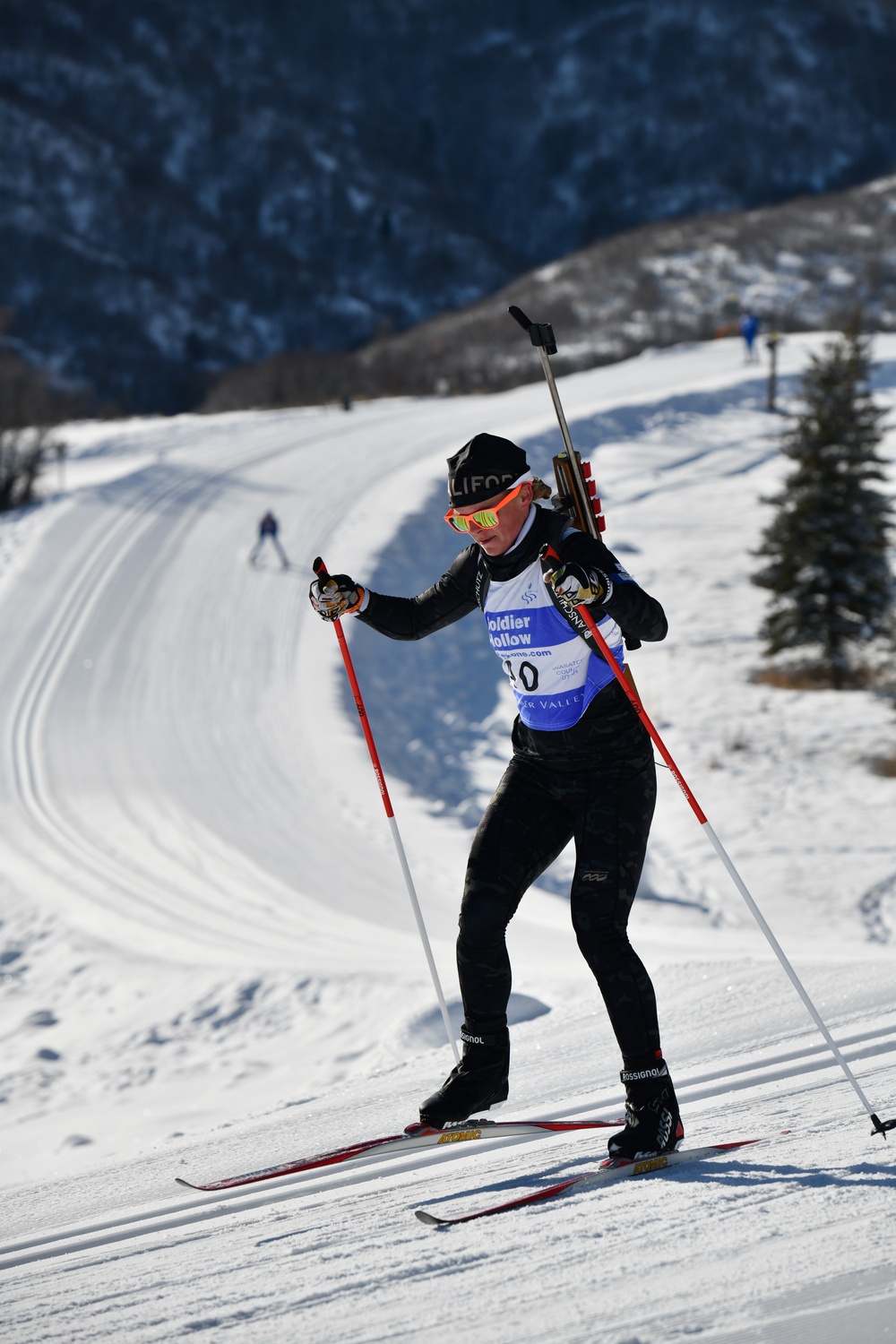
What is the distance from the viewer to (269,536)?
65.4ft

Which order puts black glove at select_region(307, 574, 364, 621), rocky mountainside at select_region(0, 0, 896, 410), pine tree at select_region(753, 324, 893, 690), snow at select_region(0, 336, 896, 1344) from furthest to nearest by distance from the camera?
rocky mountainside at select_region(0, 0, 896, 410) < pine tree at select_region(753, 324, 893, 690) < black glove at select_region(307, 574, 364, 621) < snow at select_region(0, 336, 896, 1344)

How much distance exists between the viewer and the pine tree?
1546cm

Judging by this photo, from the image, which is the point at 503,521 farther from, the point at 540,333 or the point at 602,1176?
the point at 602,1176

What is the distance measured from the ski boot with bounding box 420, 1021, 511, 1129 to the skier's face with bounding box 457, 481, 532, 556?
1.55m

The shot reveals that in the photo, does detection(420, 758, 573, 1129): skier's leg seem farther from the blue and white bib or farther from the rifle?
the rifle

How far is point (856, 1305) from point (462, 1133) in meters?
1.51

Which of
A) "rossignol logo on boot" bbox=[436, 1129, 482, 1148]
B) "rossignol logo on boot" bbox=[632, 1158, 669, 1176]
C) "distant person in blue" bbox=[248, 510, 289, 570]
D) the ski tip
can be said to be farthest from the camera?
"distant person in blue" bbox=[248, 510, 289, 570]

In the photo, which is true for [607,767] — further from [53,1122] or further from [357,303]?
[357,303]

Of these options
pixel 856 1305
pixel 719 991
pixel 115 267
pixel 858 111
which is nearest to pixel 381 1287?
pixel 856 1305

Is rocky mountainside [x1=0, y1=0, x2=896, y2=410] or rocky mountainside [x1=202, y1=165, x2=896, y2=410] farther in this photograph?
rocky mountainside [x1=0, y1=0, x2=896, y2=410]

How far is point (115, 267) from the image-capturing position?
83.6 m

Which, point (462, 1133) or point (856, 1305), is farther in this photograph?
point (462, 1133)

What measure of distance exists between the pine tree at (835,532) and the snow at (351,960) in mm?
1255

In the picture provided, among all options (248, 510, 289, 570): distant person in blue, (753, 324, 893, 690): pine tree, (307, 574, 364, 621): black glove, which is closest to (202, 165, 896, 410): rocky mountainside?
(248, 510, 289, 570): distant person in blue
